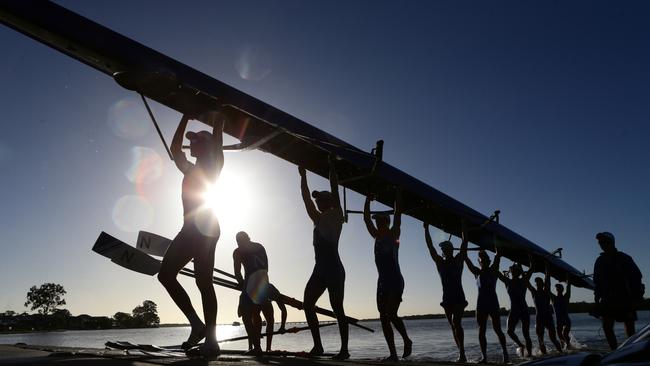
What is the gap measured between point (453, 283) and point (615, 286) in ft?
9.16

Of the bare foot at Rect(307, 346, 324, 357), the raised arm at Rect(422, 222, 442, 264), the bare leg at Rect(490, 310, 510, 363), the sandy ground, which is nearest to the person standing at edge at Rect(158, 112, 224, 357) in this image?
the sandy ground

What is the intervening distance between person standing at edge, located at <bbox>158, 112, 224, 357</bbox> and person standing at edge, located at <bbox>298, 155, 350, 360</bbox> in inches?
78.1

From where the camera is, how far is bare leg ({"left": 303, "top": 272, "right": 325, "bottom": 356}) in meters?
6.36

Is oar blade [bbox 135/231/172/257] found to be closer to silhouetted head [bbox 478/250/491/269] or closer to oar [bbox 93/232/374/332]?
oar [bbox 93/232/374/332]

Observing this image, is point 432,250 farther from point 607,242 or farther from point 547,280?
point 547,280

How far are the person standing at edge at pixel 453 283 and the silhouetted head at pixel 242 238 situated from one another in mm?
3748

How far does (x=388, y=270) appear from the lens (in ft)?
24.0

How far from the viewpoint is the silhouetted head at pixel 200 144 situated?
15.9ft

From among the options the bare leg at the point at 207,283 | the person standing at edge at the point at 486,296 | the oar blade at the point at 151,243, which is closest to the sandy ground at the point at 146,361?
the bare leg at the point at 207,283

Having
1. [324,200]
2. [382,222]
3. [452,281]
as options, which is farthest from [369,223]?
[452,281]

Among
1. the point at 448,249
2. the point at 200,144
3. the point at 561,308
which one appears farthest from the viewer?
the point at 561,308

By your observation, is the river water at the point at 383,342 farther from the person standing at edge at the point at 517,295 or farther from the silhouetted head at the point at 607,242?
the silhouetted head at the point at 607,242

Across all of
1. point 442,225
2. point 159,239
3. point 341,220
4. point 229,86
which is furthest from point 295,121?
point 442,225

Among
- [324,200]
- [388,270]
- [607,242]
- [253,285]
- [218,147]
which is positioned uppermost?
[218,147]
